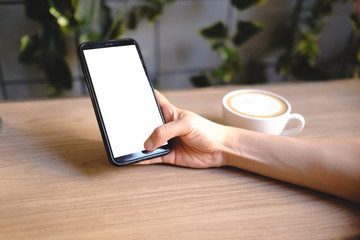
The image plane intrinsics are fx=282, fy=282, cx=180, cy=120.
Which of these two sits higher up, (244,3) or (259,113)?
(244,3)

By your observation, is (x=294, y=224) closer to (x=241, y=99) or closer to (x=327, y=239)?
(x=327, y=239)

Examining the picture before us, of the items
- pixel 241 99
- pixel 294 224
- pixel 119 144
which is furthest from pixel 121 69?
pixel 294 224

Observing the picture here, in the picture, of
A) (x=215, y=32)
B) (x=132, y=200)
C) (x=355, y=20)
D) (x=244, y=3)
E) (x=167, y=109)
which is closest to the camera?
(x=132, y=200)

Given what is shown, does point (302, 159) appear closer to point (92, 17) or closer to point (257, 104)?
point (257, 104)

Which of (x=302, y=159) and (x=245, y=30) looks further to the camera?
(x=245, y=30)

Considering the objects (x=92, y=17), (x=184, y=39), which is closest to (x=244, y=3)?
(x=184, y=39)

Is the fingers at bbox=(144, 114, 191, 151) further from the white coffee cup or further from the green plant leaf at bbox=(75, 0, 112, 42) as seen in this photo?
the green plant leaf at bbox=(75, 0, 112, 42)

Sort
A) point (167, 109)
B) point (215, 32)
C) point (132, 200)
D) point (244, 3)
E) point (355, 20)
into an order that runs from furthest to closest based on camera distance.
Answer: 1. point (355, 20)
2. point (215, 32)
3. point (244, 3)
4. point (167, 109)
5. point (132, 200)

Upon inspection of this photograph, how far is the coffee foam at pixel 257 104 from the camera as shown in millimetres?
557

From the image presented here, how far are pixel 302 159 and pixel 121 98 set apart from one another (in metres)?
0.33

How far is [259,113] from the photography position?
557 mm

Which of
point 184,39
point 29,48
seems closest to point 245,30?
point 184,39

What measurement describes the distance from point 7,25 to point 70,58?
10.2 inches

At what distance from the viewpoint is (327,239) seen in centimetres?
38
